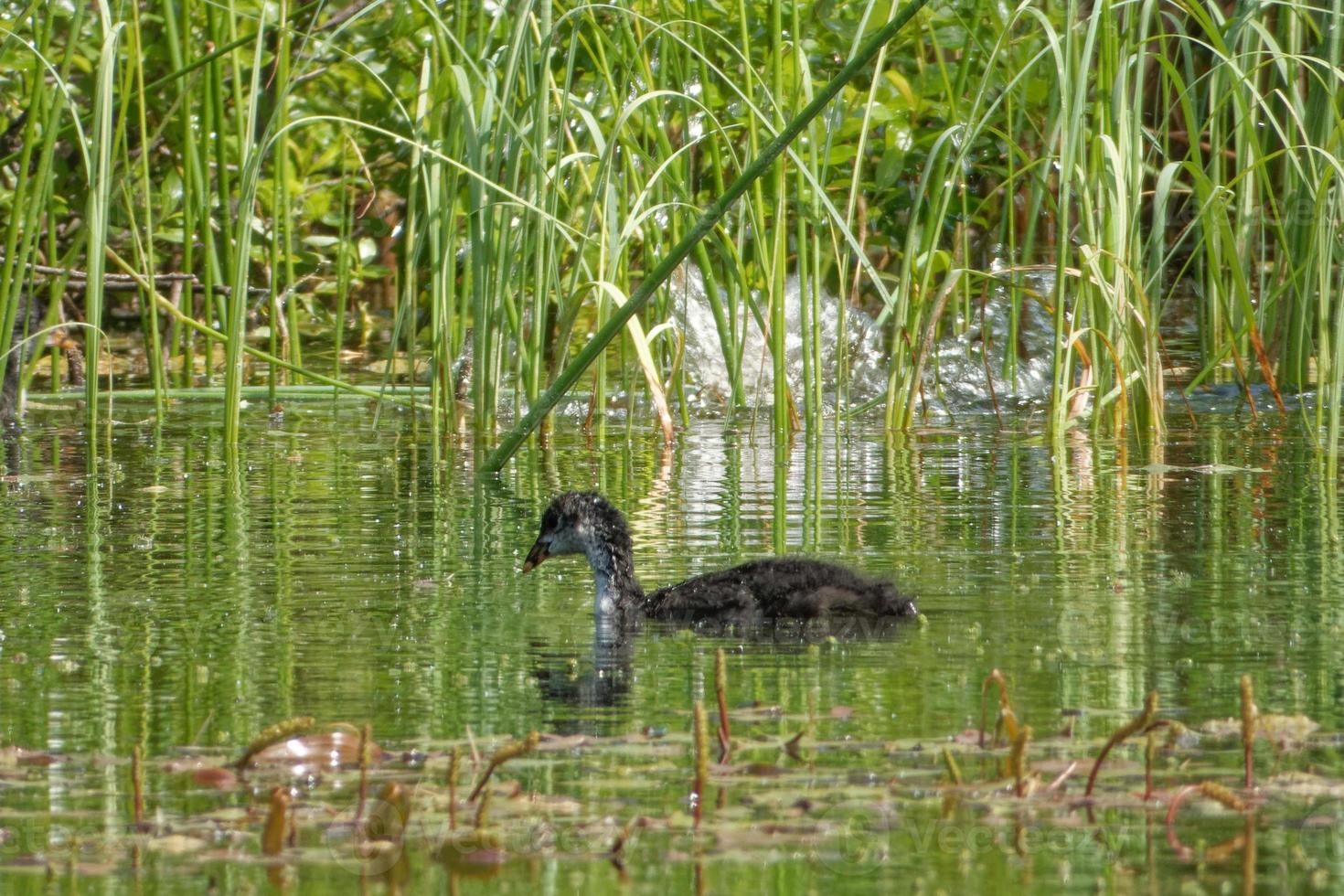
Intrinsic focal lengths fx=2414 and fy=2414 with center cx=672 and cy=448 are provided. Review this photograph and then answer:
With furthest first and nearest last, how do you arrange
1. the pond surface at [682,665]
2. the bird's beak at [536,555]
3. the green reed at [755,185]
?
the green reed at [755,185]
the bird's beak at [536,555]
the pond surface at [682,665]

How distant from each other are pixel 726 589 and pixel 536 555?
2.94 ft

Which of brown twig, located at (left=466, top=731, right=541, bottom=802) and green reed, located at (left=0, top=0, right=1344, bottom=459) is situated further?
green reed, located at (left=0, top=0, right=1344, bottom=459)

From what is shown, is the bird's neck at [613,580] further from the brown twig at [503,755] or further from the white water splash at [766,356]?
the white water splash at [766,356]

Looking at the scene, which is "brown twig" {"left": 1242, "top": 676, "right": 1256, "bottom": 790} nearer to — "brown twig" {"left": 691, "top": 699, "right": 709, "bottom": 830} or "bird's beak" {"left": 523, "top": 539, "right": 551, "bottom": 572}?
"brown twig" {"left": 691, "top": 699, "right": 709, "bottom": 830}

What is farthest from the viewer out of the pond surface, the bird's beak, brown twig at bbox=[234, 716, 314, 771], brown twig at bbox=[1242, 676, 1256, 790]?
the bird's beak

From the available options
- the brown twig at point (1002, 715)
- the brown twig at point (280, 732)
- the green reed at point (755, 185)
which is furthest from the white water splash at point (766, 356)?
the brown twig at point (280, 732)

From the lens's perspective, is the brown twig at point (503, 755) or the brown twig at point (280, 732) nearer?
the brown twig at point (503, 755)

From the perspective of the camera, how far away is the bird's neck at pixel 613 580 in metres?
6.02

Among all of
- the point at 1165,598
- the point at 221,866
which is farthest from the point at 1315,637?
the point at 221,866

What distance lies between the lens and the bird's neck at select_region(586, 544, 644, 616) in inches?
237

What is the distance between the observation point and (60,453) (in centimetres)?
946

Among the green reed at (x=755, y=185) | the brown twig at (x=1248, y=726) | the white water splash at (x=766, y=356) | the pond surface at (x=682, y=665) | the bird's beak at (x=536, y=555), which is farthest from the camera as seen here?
the white water splash at (x=766, y=356)

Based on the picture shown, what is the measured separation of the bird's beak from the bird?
0.13m

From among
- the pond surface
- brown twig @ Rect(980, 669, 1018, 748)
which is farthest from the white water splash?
brown twig @ Rect(980, 669, 1018, 748)
